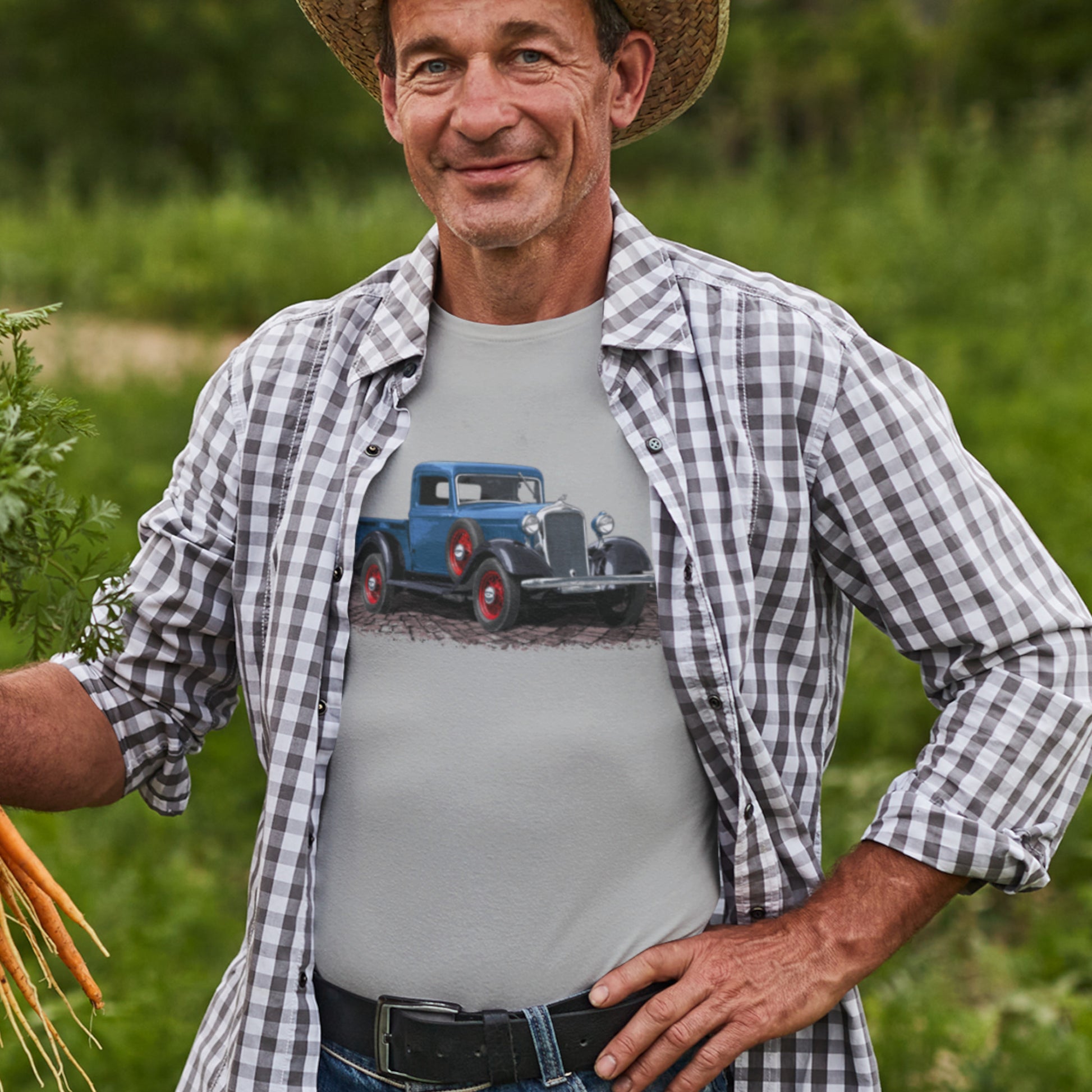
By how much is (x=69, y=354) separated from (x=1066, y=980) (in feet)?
24.7

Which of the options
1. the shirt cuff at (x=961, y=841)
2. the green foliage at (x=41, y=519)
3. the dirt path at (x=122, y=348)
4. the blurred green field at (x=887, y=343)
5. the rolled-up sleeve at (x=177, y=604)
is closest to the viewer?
the green foliage at (x=41, y=519)

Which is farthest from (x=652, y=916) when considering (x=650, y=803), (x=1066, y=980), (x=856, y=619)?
(x=856, y=619)

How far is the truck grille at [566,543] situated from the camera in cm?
194

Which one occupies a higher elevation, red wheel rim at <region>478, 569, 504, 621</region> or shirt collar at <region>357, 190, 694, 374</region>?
shirt collar at <region>357, 190, 694, 374</region>

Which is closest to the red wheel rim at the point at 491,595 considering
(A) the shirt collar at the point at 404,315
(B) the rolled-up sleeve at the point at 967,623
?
(A) the shirt collar at the point at 404,315

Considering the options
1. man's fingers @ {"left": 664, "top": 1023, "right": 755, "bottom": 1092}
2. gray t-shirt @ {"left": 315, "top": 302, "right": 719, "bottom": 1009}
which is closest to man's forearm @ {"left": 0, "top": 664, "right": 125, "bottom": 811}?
gray t-shirt @ {"left": 315, "top": 302, "right": 719, "bottom": 1009}

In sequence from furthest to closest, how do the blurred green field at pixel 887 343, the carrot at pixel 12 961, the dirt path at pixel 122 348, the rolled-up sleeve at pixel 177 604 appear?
the dirt path at pixel 122 348 → the blurred green field at pixel 887 343 → the rolled-up sleeve at pixel 177 604 → the carrot at pixel 12 961

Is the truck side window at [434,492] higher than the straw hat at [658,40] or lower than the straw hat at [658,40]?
lower

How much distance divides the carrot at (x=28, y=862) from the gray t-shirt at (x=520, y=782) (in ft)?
1.31

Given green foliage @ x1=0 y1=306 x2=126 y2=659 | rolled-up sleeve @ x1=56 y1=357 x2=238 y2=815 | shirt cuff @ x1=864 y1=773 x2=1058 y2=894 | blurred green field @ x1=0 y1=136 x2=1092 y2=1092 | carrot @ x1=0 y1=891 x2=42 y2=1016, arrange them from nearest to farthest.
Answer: green foliage @ x1=0 y1=306 x2=126 y2=659 < shirt cuff @ x1=864 y1=773 x2=1058 y2=894 < carrot @ x1=0 y1=891 x2=42 y2=1016 < rolled-up sleeve @ x1=56 y1=357 x2=238 y2=815 < blurred green field @ x1=0 y1=136 x2=1092 y2=1092

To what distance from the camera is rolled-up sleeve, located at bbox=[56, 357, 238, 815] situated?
208 centimetres

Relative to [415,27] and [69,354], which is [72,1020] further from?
[69,354]

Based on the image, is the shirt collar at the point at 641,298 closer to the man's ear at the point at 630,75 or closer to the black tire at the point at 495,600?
the man's ear at the point at 630,75

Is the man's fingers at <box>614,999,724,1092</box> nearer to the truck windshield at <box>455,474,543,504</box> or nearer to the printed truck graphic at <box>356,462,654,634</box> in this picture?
the printed truck graphic at <box>356,462,654,634</box>
